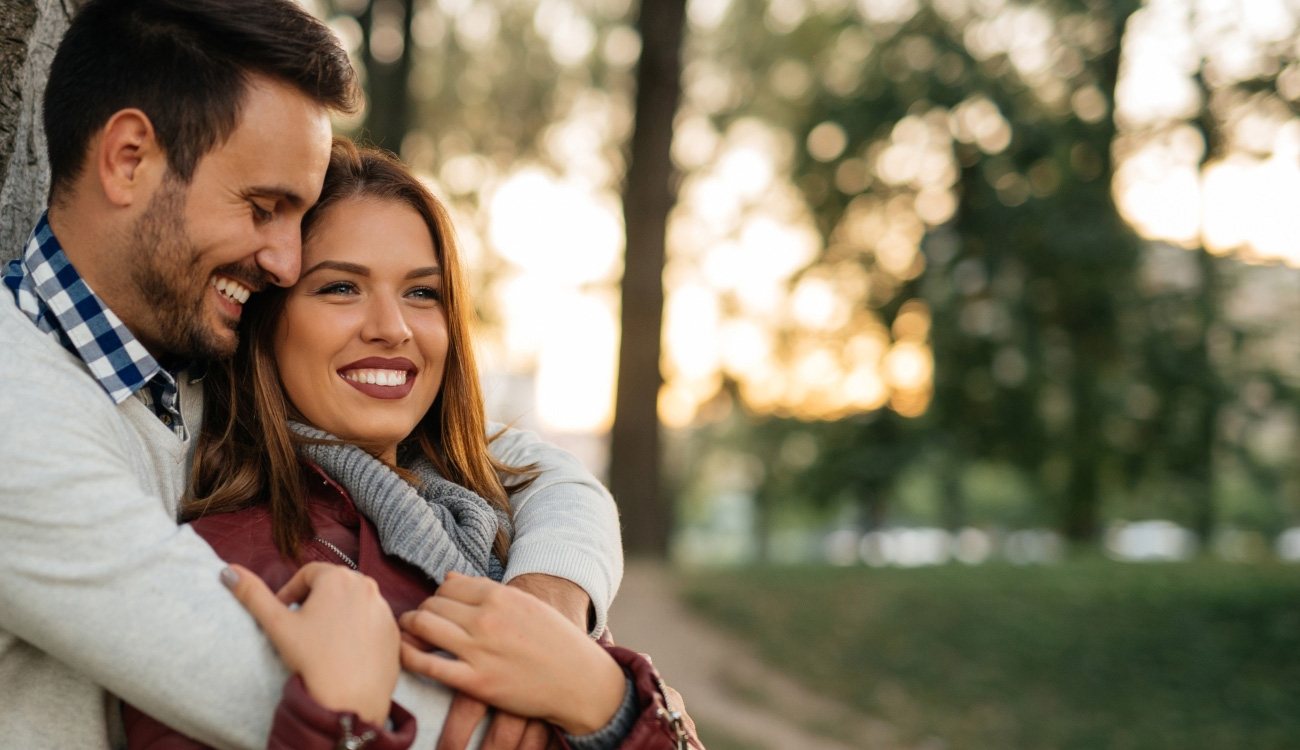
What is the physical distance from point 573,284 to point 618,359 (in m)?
7.02

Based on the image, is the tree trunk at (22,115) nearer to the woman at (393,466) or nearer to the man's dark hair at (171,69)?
the man's dark hair at (171,69)

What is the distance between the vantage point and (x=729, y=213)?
20203 mm

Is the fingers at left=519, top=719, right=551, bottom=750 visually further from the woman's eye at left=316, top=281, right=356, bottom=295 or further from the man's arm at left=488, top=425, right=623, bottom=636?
the woman's eye at left=316, top=281, right=356, bottom=295

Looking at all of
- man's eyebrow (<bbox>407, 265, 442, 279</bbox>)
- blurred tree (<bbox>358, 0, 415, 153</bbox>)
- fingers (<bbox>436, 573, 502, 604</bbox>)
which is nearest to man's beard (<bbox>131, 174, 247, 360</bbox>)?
man's eyebrow (<bbox>407, 265, 442, 279</bbox>)

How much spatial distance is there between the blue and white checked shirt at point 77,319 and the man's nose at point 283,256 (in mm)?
283

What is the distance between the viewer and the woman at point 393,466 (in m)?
2.08

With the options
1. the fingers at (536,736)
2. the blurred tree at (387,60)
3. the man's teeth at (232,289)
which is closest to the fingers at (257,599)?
the fingers at (536,736)

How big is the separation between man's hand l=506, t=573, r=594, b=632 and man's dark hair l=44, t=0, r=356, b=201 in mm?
1000

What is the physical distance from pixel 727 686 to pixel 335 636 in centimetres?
825


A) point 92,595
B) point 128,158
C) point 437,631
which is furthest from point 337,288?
point 92,595

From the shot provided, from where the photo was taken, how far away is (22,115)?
2.59 metres

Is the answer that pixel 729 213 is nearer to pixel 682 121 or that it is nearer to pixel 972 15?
pixel 682 121

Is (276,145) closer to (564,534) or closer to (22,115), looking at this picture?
(22,115)

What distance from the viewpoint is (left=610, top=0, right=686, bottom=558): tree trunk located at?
12281 mm
